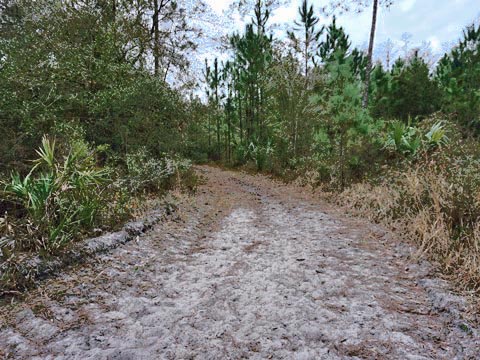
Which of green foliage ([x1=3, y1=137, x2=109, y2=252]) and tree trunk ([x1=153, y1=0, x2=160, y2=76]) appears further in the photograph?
tree trunk ([x1=153, y1=0, x2=160, y2=76])

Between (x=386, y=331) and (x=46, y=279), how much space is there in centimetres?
322

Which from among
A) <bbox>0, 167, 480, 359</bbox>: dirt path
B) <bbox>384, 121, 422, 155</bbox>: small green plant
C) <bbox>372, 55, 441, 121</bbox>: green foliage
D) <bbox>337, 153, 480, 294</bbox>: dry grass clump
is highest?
<bbox>372, 55, 441, 121</bbox>: green foliage

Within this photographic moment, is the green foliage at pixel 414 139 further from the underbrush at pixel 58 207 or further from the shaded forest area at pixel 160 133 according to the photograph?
the underbrush at pixel 58 207

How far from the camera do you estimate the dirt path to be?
6.72 feet

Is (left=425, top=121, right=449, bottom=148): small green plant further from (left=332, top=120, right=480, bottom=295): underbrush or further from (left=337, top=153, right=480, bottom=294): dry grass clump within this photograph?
(left=337, top=153, right=480, bottom=294): dry grass clump

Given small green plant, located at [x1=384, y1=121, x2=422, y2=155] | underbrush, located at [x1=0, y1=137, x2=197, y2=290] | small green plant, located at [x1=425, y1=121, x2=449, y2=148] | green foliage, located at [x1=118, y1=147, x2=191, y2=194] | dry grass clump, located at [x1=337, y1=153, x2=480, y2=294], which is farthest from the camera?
small green plant, located at [x1=384, y1=121, x2=422, y2=155]

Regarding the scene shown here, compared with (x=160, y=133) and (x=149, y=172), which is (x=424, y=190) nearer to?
(x=149, y=172)

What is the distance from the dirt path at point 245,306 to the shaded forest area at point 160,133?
2.13 feet

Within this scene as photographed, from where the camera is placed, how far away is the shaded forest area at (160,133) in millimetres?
3723

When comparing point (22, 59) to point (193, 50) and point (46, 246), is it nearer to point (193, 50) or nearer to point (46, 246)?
point (46, 246)

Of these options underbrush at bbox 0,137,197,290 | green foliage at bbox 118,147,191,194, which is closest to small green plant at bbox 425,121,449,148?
green foliage at bbox 118,147,191,194

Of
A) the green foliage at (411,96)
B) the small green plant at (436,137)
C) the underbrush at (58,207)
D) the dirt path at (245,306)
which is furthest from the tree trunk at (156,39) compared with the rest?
the green foliage at (411,96)

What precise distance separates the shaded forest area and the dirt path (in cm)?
65

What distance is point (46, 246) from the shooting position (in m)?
3.24
